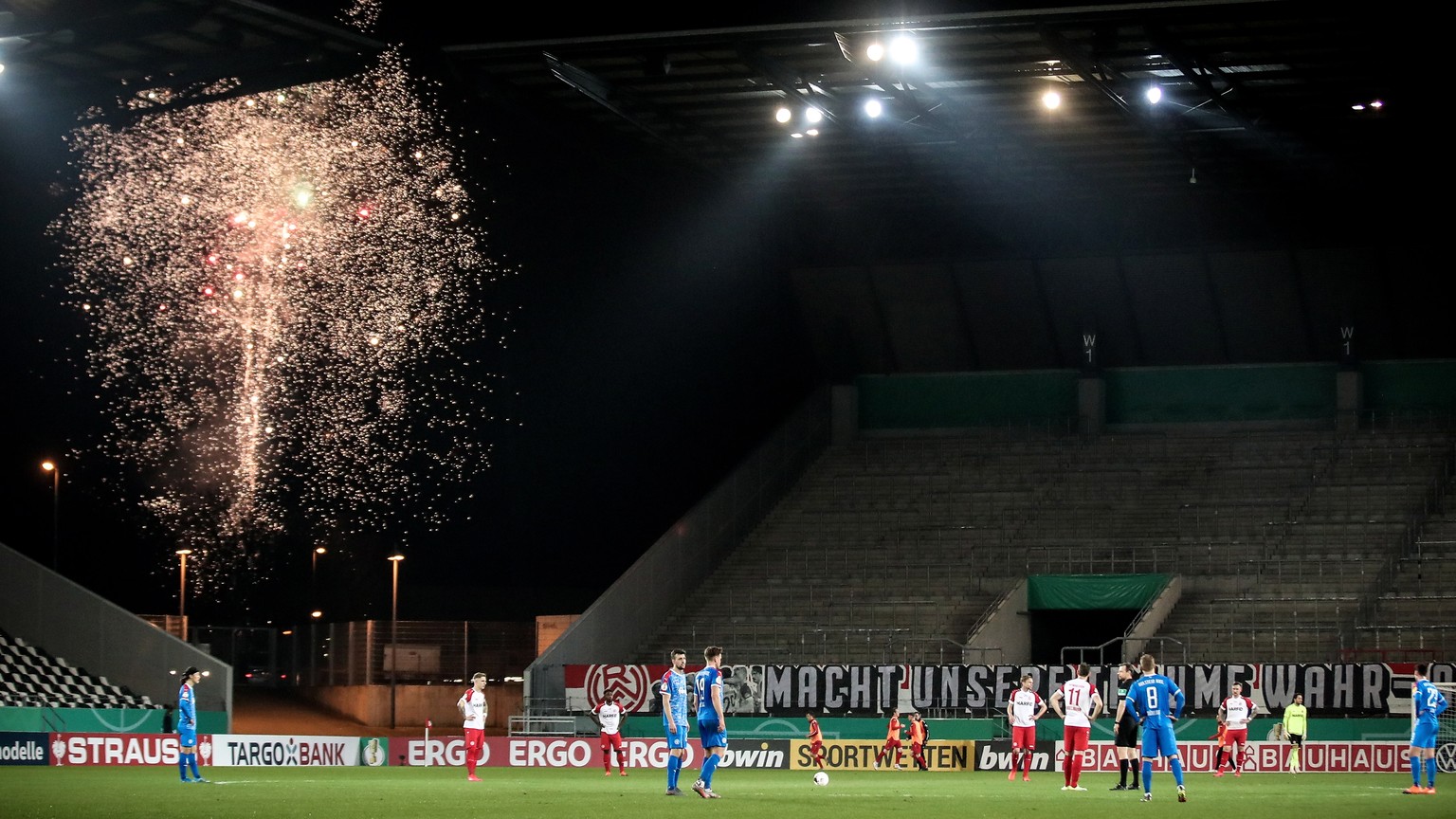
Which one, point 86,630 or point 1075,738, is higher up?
point 86,630

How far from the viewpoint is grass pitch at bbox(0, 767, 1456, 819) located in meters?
18.7

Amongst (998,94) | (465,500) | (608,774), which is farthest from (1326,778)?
(465,500)

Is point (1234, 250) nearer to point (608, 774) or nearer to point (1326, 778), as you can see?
point (1326, 778)

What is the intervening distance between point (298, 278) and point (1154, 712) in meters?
18.4

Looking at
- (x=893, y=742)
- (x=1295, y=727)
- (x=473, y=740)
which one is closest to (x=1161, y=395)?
(x=1295, y=727)

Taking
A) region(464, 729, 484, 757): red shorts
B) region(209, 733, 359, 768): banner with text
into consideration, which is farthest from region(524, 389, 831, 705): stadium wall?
region(464, 729, 484, 757): red shorts

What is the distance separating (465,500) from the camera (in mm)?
40094

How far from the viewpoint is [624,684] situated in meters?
41.9

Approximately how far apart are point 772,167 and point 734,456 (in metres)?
8.47

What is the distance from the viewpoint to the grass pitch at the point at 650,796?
61.4 ft

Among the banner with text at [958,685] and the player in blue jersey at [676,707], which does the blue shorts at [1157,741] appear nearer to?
the player in blue jersey at [676,707]

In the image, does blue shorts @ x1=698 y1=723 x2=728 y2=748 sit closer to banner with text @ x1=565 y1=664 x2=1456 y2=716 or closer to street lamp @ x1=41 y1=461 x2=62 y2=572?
banner with text @ x1=565 y1=664 x2=1456 y2=716

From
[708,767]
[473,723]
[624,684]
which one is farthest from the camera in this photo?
[624,684]

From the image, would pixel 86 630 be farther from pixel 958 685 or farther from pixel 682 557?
pixel 958 685
